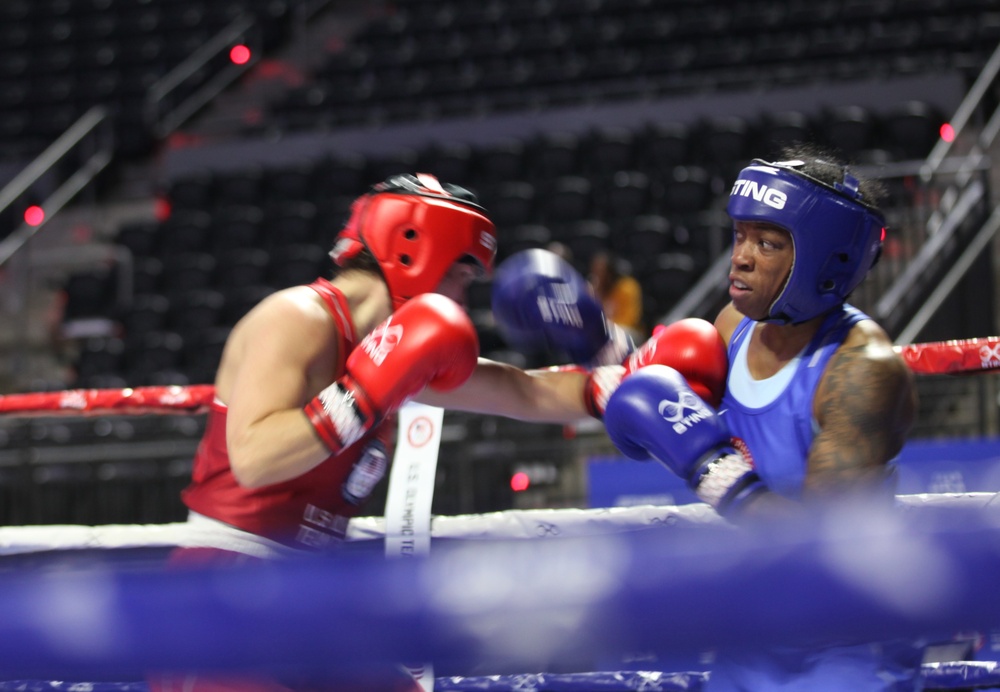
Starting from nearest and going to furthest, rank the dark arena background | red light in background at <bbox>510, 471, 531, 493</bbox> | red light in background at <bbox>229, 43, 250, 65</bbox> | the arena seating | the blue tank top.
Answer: the dark arena background → the blue tank top → red light in background at <bbox>510, 471, 531, 493</bbox> → the arena seating → red light in background at <bbox>229, 43, 250, 65</bbox>

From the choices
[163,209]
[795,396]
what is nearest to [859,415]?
[795,396]

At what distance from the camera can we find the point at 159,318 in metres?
7.79

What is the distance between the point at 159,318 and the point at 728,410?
6615 mm

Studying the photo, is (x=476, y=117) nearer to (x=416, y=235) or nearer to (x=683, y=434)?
(x=416, y=235)

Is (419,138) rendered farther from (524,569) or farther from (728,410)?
(524,569)

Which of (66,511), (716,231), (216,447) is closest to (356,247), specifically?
(216,447)

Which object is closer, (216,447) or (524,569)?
(524,569)

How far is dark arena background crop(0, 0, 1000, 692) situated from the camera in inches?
27.2

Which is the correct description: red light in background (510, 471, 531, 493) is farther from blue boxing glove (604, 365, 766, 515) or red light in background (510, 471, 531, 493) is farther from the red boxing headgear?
blue boxing glove (604, 365, 766, 515)

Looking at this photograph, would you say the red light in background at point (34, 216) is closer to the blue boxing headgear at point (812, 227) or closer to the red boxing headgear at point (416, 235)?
the red boxing headgear at point (416, 235)

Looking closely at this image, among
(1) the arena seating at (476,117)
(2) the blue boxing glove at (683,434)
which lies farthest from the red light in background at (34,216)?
(2) the blue boxing glove at (683,434)

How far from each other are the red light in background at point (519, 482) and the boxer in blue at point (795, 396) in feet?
7.20

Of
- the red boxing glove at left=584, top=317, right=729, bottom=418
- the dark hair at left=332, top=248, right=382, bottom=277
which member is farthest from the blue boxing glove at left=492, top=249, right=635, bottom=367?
the dark hair at left=332, top=248, right=382, bottom=277

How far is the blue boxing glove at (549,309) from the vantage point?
2070 millimetres
